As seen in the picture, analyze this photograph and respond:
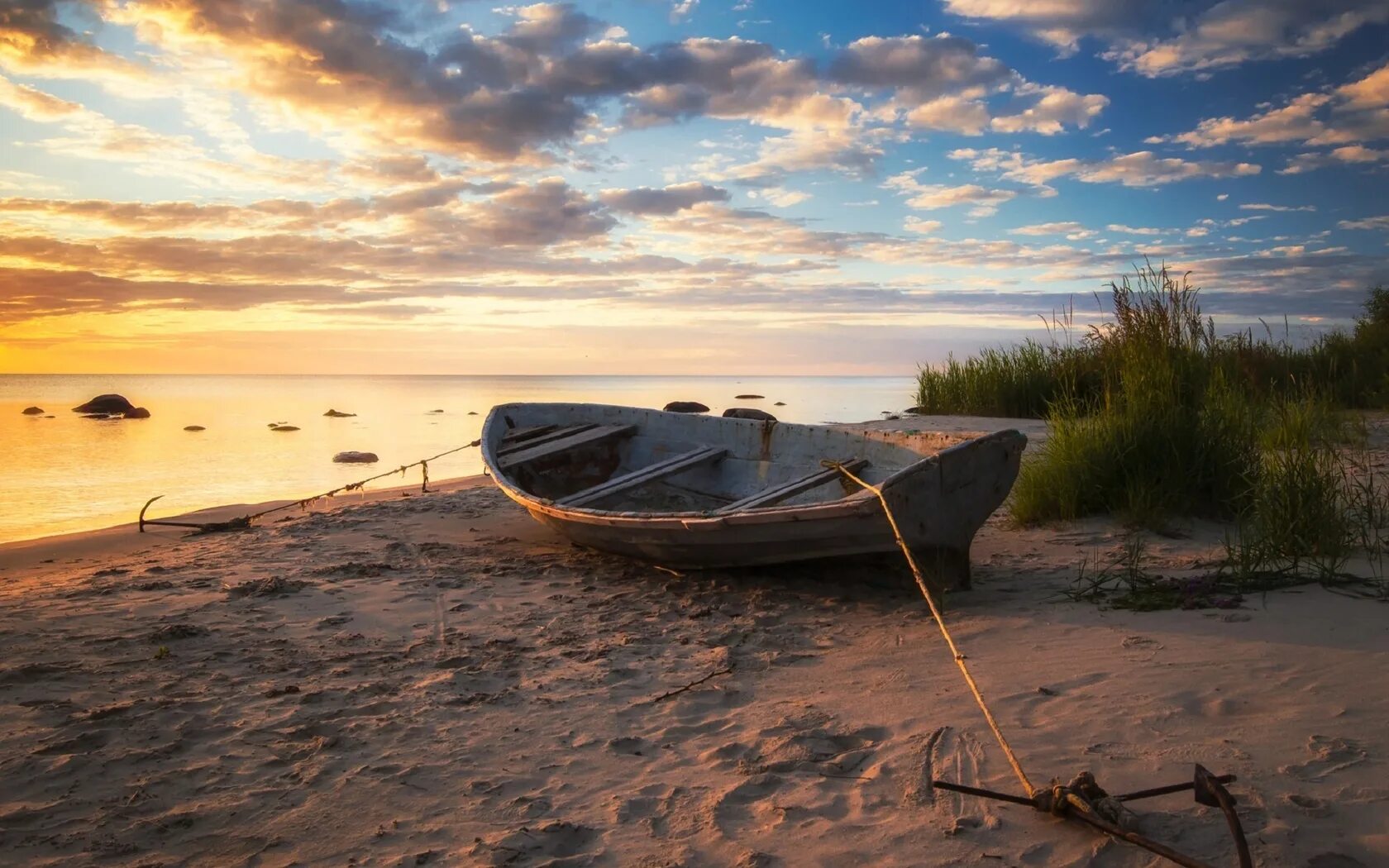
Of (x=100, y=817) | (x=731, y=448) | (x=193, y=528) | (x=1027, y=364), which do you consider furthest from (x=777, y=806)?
(x=1027, y=364)

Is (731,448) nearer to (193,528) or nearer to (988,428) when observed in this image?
(193,528)

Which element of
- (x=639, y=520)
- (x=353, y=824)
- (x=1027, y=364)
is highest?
(x=1027, y=364)

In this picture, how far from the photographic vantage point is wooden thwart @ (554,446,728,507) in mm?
5586

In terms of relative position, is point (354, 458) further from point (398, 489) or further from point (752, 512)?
point (752, 512)

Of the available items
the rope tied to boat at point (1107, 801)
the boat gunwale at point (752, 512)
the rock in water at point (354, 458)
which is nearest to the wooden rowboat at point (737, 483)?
the boat gunwale at point (752, 512)

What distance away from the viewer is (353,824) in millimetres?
2314

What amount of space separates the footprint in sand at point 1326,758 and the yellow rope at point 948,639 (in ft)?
2.26

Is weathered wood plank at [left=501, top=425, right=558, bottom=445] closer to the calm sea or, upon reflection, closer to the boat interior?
the boat interior

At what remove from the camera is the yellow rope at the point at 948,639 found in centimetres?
228

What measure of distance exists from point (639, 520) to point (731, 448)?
6.47 feet

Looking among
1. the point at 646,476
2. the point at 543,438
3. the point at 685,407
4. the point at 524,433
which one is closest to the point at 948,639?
the point at 646,476

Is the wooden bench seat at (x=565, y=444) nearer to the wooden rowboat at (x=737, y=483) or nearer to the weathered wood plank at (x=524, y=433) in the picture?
the wooden rowboat at (x=737, y=483)

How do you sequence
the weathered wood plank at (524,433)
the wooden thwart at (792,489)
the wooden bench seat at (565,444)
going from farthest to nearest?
the weathered wood plank at (524,433)
the wooden bench seat at (565,444)
the wooden thwart at (792,489)

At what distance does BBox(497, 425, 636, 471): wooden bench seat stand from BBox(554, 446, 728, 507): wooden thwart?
75 centimetres
